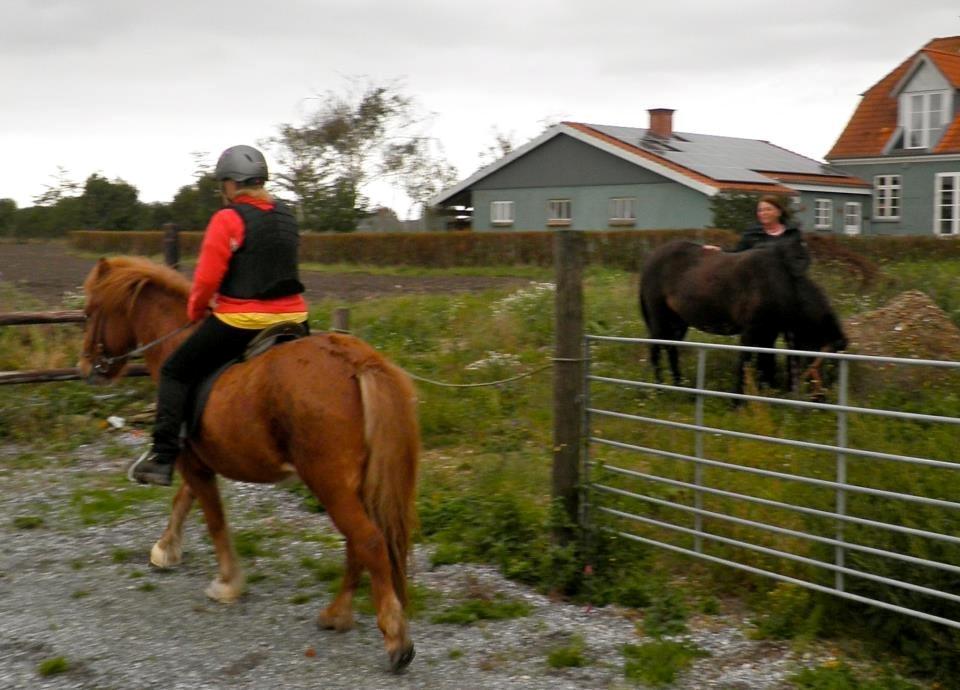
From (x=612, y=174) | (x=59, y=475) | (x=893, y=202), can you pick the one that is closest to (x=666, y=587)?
(x=59, y=475)

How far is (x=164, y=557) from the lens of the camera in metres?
6.65

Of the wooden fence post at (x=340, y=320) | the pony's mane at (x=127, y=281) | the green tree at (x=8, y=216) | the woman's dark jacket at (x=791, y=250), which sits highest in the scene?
the green tree at (x=8, y=216)

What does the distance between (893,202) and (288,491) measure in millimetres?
36681

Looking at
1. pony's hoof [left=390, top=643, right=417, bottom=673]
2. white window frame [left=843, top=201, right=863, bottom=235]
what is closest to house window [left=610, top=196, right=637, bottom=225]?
white window frame [left=843, top=201, right=863, bottom=235]

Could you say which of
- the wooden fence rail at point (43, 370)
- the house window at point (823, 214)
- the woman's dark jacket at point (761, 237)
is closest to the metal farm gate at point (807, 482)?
the woman's dark jacket at point (761, 237)

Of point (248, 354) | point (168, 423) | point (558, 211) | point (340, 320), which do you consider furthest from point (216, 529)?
point (558, 211)

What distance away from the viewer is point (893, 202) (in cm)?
4047

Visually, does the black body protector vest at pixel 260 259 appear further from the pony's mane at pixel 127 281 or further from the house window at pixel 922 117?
the house window at pixel 922 117

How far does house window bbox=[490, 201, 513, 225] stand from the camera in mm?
42469

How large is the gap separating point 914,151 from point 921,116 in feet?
4.61

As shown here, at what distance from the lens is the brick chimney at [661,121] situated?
4147 centimetres

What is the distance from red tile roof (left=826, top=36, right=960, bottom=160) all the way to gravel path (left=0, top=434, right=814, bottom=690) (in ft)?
121

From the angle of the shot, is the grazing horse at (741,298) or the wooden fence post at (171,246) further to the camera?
the wooden fence post at (171,246)

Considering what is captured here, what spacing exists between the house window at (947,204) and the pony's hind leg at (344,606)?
36800mm
